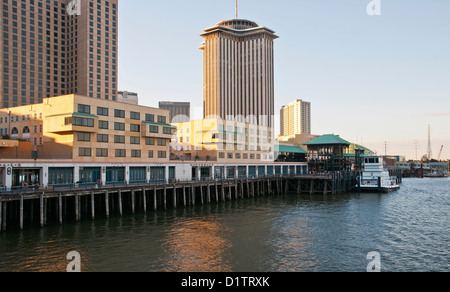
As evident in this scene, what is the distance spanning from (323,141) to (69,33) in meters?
109

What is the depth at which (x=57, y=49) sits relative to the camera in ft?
468

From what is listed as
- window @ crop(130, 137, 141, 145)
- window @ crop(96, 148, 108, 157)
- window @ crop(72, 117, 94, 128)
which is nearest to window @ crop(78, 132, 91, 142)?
window @ crop(72, 117, 94, 128)

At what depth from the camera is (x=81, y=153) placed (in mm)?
58406

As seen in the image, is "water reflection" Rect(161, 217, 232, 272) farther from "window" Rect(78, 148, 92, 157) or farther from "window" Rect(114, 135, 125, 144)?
"window" Rect(114, 135, 125, 144)

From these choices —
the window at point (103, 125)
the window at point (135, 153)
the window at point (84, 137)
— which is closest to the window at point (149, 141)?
the window at point (135, 153)

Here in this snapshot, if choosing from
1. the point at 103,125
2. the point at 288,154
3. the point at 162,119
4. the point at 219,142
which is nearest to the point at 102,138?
the point at 103,125

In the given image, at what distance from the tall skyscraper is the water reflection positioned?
4102 inches

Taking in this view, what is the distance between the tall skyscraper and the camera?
414 ft

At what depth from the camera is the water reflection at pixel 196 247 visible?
30.0 m

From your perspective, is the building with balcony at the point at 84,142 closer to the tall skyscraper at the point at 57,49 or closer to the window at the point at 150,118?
the window at the point at 150,118

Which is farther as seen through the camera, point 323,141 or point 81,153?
point 323,141

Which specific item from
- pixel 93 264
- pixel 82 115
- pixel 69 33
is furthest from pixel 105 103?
pixel 69 33

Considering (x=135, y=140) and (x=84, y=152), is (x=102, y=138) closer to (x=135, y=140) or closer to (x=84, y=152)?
(x=84, y=152)
